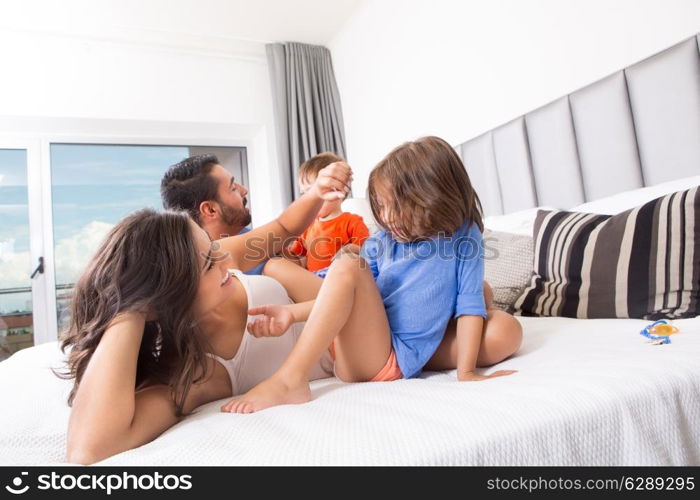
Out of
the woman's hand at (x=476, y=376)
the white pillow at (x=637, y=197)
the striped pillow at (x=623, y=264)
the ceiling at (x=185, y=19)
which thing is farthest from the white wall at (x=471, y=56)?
the woman's hand at (x=476, y=376)

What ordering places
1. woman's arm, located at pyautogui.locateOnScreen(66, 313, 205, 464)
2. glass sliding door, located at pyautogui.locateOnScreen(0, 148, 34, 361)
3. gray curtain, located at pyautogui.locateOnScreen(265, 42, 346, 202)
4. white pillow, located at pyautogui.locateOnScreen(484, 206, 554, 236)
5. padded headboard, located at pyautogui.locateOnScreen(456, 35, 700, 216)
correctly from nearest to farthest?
woman's arm, located at pyautogui.locateOnScreen(66, 313, 205, 464) → padded headboard, located at pyautogui.locateOnScreen(456, 35, 700, 216) → white pillow, located at pyautogui.locateOnScreen(484, 206, 554, 236) → glass sliding door, located at pyautogui.locateOnScreen(0, 148, 34, 361) → gray curtain, located at pyautogui.locateOnScreen(265, 42, 346, 202)

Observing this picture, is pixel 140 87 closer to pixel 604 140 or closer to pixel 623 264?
pixel 604 140

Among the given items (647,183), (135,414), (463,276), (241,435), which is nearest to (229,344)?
(135,414)

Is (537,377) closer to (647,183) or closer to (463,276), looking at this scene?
(463,276)

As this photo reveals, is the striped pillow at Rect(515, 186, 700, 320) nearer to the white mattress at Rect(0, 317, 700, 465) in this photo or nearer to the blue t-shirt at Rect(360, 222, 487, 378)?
Result: the white mattress at Rect(0, 317, 700, 465)

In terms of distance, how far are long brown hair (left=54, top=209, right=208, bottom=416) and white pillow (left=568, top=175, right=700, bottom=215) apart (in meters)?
A: 1.32

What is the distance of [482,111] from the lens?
237 cm

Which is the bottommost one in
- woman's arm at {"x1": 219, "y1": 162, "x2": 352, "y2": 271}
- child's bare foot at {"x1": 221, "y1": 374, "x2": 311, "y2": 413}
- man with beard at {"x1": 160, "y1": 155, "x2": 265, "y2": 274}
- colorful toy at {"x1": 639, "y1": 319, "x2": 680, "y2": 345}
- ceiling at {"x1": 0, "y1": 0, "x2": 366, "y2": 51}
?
child's bare foot at {"x1": 221, "y1": 374, "x2": 311, "y2": 413}

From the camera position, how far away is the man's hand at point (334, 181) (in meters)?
1.16

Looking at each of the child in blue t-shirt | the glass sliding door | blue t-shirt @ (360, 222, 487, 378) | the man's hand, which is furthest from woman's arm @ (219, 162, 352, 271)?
the glass sliding door

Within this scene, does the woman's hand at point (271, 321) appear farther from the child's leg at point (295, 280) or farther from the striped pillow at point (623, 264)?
the striped pillow at point (623, 264)

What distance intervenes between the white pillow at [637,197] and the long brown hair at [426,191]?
678mm

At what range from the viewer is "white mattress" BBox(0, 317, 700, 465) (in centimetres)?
54

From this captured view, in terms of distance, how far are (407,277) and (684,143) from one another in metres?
1.10
